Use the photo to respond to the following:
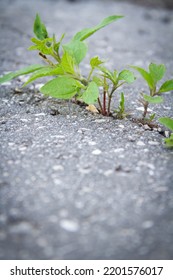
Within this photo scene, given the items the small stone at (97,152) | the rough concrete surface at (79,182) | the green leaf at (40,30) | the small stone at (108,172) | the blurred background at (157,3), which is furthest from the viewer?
the blurred background at (157,3)

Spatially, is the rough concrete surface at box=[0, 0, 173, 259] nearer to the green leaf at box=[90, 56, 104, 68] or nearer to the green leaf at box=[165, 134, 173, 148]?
the green leaf at box=[165, 134, 173, 148]

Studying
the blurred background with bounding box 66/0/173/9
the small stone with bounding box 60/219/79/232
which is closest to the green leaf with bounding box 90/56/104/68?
the small stone with bounding box 60/219/79/232

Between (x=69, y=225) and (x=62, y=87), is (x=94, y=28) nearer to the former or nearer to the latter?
(x=62, y=87)

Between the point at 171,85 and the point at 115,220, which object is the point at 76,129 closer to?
the point at 171,85

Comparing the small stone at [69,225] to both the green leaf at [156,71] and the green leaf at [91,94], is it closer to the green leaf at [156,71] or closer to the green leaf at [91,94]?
the green leaf at [91,94]

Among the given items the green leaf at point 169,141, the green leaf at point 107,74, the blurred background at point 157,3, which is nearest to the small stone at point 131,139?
the green leaf at point 169,141
